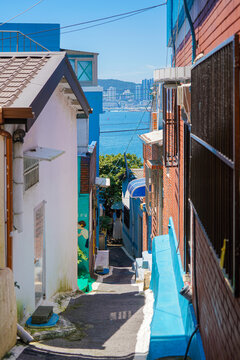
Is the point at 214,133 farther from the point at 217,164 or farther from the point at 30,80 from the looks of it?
the point at 30,80

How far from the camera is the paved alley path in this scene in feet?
21.2

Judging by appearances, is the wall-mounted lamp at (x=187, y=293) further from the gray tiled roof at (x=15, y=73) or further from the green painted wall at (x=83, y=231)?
the green painted wall at (x=83, y=231)

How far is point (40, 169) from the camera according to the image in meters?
9.17

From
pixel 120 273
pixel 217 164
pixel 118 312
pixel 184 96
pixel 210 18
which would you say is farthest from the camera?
pixel 120 273

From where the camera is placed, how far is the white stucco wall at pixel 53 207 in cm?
787

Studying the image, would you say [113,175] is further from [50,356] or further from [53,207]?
[50,356]

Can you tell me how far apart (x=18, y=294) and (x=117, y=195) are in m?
27.7

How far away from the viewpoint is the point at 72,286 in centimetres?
1356

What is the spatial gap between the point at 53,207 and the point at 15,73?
3.53 m

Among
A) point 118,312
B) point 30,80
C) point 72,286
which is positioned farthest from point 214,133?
point 72,286

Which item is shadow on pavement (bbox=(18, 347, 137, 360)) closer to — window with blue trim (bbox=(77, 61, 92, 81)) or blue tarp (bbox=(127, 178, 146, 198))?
blue tarp (bbox=(127, 178, 146, 198))

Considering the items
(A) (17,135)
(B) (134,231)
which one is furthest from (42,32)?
(A) (17,135)

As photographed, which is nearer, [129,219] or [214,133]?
[214,133]

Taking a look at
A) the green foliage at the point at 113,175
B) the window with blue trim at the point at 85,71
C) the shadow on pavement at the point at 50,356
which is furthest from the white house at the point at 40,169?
the green foliage at the point at 113,175
